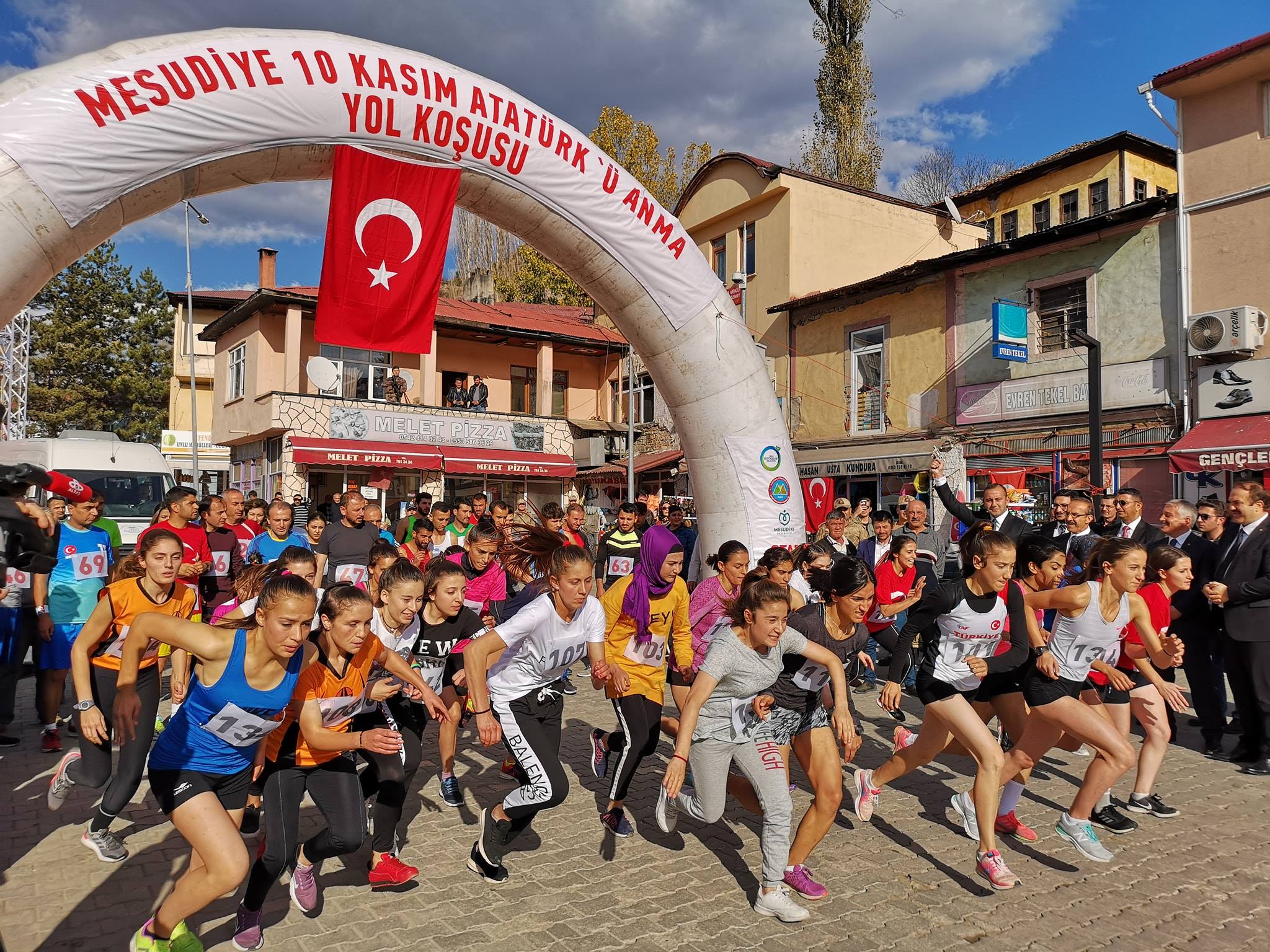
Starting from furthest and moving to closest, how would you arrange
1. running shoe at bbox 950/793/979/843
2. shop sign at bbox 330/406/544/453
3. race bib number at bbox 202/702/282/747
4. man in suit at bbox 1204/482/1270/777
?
shop sign at bbox 330/406/544/453 → man in suit at bbox 1204/482/1270/777 → running shoe at bbox 950/793/979/843 → race bib number at bbox 202/702/282/747

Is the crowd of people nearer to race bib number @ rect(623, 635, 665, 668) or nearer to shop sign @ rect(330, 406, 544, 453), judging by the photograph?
race bib number @ rect(623, 635, 665, 668)

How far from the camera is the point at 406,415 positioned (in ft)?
80.6

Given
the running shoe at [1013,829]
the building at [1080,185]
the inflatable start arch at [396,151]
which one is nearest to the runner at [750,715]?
the running shoe at [1013,829]

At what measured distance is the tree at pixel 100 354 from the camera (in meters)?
42.1

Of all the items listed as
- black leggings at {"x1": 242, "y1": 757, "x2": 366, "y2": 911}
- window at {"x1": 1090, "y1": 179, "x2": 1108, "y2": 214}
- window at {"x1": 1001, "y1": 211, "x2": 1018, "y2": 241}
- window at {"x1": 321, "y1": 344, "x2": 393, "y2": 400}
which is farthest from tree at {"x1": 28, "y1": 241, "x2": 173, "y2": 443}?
black leggings at {"x1": 242, "y1": 757, "x2": 366, "y2": 911}

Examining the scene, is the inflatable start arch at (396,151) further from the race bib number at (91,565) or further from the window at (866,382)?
the window at (866,382)

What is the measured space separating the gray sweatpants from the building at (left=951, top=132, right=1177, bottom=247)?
19.8 meters

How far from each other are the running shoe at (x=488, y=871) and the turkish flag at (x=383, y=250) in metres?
4.72

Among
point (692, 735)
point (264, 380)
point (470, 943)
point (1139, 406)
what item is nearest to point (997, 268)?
point (1139, 406)

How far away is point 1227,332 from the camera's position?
1321 centimetres

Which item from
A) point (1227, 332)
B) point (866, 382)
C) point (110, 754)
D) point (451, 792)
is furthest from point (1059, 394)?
point (110, 754)

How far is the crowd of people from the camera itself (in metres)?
3.63

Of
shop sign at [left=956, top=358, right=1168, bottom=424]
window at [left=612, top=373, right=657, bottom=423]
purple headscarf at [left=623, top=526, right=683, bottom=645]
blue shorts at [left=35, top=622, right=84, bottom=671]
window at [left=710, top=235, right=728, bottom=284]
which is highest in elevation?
window at [left=710, top=235, right=728, bottom=284]

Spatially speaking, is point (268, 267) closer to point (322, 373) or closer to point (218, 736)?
point (322, 373)
